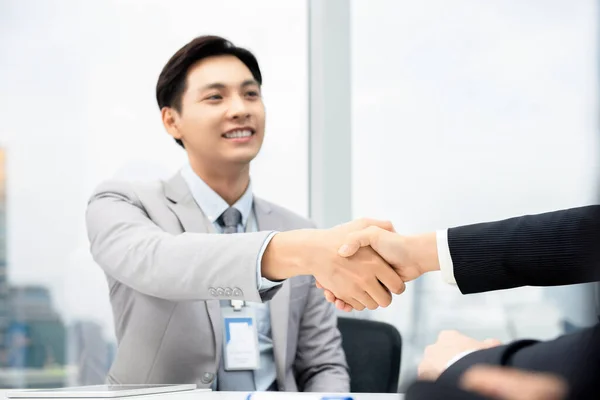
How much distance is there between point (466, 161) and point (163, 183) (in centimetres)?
177

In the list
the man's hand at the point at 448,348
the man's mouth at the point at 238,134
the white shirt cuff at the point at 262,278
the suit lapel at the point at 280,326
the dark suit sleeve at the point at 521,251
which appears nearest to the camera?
the man's hand at the point at 448,348

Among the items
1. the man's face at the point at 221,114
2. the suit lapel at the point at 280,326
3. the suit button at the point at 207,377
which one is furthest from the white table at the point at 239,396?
the man's face at the point at 221,114

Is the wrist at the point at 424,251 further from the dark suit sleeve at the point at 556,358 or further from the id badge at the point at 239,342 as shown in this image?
the dark suit sleeve at the point at 556,358

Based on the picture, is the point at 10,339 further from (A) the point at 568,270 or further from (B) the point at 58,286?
(A) the point at 568,270

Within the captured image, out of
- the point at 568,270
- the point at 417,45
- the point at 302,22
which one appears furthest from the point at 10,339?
the point at 568,270

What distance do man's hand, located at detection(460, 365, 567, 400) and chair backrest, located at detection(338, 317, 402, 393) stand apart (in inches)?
67.5

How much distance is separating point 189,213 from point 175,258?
439mm

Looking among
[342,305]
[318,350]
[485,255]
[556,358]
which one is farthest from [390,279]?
[556,358]

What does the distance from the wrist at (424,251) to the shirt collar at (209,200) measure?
0.73 metres

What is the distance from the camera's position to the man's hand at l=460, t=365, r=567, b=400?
518mm

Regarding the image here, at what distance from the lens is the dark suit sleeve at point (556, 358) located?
50 centimetres

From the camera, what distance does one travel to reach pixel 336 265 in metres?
1.75

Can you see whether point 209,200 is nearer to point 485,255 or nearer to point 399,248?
point 399,248

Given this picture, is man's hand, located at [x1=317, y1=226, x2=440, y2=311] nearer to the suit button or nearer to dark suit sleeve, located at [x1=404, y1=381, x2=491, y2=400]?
the suit button
